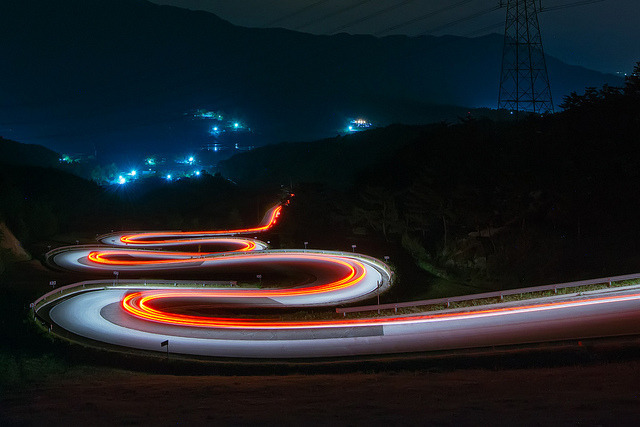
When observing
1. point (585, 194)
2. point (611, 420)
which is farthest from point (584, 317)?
point (585, 194)

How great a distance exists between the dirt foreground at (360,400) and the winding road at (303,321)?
3987 mm

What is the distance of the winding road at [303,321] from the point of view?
19.2 metres

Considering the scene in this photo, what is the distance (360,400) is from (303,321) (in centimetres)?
1094

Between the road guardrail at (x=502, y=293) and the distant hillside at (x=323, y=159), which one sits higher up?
the distant hillside at (x=323, y=159)

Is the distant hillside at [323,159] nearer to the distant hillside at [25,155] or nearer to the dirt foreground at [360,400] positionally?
the distant hillside at [25,155]

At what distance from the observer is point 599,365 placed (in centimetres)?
1416

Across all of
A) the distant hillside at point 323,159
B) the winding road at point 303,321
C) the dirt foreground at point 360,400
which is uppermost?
the distant hillside at point 323,159

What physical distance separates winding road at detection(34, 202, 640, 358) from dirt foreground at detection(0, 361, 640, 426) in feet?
13.1

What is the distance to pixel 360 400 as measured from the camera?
41.3 feet

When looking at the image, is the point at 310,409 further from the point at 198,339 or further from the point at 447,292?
the point at 447,292

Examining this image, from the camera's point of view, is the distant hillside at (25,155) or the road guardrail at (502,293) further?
the distant hillside at (25,155)

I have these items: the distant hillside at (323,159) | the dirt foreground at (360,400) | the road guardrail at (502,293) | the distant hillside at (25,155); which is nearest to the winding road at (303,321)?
the road guardrail at (502,293)

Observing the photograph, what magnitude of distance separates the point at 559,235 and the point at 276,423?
107ft

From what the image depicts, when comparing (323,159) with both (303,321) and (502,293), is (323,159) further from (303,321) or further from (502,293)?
(303,321)
